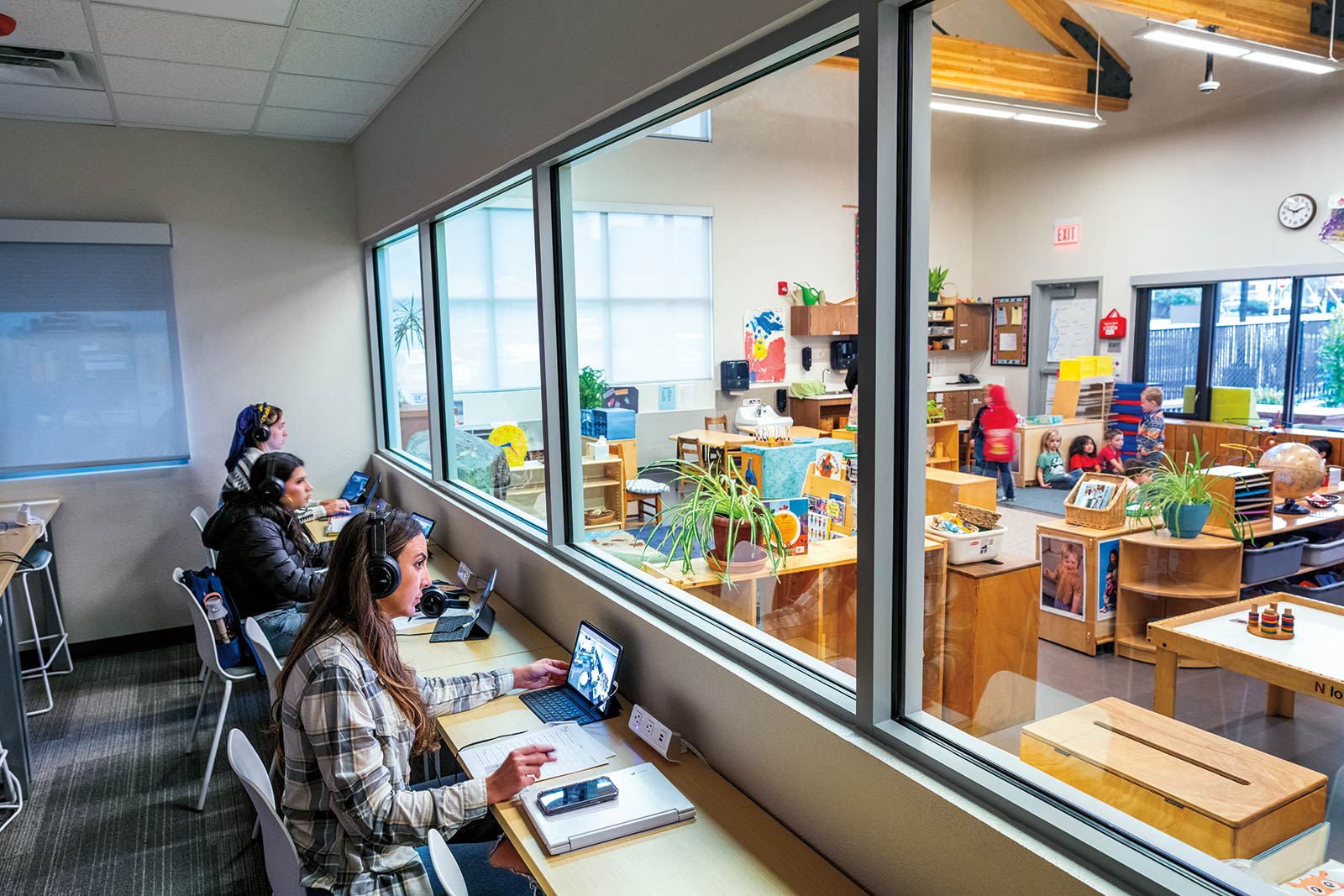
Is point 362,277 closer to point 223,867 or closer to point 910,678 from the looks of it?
point 223,867

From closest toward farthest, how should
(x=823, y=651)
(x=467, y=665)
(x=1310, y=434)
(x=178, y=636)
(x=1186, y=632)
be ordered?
1. (x=1310, y=434)
2. (x=1186, y=632)
3. (x=823, y=651)
4. (x=467, y=665)
5. (x=178, y=636)

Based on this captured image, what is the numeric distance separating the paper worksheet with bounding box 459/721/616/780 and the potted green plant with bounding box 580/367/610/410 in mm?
1235

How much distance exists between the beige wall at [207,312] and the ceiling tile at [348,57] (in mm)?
1528

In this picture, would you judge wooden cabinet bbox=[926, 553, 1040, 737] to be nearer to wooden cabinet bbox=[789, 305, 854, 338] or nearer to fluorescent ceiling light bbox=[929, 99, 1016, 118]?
fluorescent ceiling light bbox=[929, 99, 1016, 118]

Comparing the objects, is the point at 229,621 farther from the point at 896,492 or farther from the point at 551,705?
the point at 896,492

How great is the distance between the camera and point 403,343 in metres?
5.05

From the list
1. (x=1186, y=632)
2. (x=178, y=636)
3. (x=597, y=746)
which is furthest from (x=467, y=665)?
(x=178, y=636)

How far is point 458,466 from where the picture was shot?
432cm

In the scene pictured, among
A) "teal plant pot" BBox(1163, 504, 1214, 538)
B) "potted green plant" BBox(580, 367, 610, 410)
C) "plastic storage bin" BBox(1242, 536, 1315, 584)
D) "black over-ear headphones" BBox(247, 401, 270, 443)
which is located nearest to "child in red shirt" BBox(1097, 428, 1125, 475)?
"teal plant pot" BBox(1163, 504, 1214, 538)

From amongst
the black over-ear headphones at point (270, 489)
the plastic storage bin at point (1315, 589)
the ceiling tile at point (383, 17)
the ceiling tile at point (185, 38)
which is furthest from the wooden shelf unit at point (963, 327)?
the ceiling tile at point (185, 38)

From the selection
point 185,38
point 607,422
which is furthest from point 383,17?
point 607,422

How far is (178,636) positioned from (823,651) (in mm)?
4561

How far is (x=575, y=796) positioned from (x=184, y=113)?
4257 mm

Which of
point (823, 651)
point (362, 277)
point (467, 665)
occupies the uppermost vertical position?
point (362, 277)
